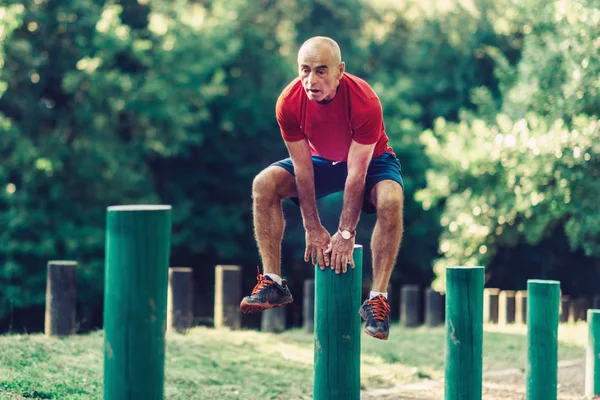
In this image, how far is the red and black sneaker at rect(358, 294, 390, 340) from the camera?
5.03 meters

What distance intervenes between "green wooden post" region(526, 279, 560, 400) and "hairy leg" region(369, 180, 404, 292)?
153cm

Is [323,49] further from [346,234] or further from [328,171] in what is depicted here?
[346,234]

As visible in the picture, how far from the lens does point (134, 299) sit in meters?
3.36

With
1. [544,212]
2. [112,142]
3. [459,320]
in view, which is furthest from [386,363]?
[112,142]

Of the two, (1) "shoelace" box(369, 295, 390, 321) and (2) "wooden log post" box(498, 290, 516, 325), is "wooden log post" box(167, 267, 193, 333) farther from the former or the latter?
(2) "wooden log post" box(498, 290, 516, 325)

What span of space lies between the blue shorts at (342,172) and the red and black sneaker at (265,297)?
697 millimetres

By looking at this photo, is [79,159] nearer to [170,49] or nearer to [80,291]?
[80,291]

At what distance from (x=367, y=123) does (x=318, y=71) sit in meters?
0.43

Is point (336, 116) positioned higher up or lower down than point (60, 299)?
higher up

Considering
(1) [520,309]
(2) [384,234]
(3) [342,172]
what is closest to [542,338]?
(2) [384,234]

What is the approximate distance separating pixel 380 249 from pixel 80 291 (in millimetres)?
14447

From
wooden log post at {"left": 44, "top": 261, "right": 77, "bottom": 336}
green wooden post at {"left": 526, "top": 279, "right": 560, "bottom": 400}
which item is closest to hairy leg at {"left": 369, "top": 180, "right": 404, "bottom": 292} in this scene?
green wooden post at {"left": 526, "top": 279, "right": 560, "bottom": 400}

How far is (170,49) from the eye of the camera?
21438mm

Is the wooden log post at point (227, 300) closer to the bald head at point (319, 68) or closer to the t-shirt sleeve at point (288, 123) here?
the t-shirt sleeve at point (288, 123)
